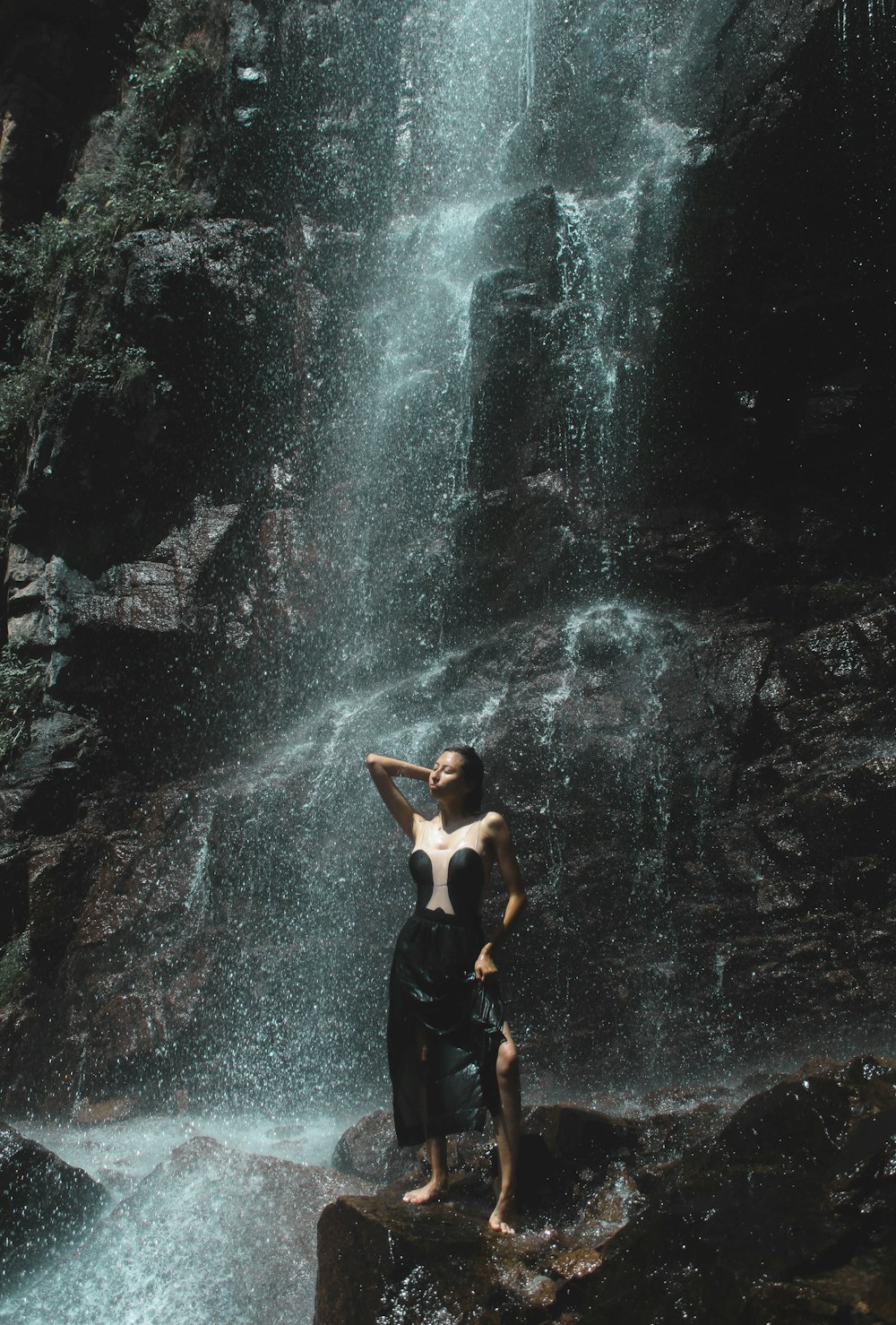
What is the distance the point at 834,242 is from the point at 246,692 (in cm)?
→ 788

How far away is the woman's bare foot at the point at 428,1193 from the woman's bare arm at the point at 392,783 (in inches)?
54.8

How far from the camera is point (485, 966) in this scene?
370 centimetres

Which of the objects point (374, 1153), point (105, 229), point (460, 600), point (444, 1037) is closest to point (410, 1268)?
point (444, 1037)

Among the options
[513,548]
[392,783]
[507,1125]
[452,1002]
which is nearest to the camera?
[507,1125]

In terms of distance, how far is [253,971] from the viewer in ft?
25.1

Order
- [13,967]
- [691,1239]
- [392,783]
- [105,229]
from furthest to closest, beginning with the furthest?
[105,229] < [13,967] < [392,783] < [691,1239]

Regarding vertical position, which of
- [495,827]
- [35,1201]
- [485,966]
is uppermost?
[495,827]

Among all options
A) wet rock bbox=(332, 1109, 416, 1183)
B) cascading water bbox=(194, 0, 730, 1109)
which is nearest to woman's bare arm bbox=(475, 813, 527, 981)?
wet rock bbox=(332, 1109, 416, 1183)

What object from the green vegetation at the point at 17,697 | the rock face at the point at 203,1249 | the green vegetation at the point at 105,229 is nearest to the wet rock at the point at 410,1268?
the rock face at the point at 203,1249

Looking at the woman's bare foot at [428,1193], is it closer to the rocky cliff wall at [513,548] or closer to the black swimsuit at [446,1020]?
the black swimsuit at [446,1020]

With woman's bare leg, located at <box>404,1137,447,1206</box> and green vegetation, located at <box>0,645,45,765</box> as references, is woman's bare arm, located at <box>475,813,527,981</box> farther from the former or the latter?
green vegetation, located at <box>0,645,45,765</box>

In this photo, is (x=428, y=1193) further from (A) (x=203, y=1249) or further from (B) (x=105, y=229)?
(B) (x=105, y=229)

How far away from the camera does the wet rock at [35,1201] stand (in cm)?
473

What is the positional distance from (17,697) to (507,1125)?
8.25 metres
